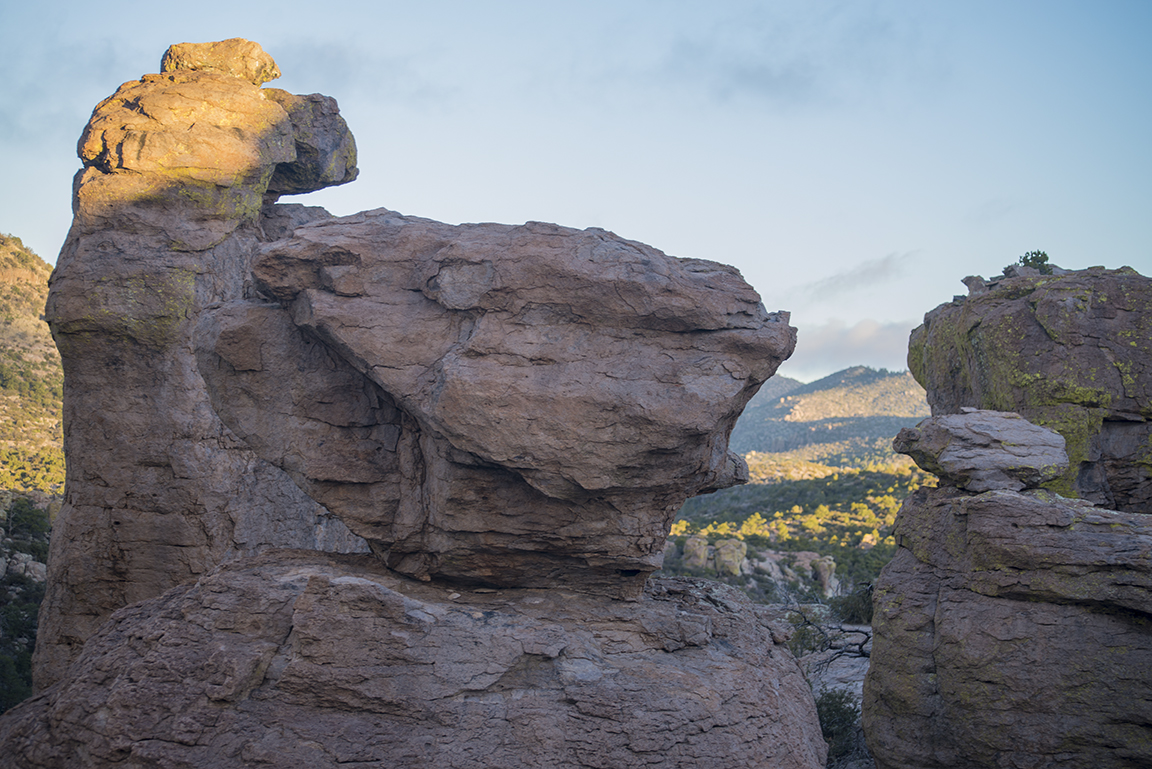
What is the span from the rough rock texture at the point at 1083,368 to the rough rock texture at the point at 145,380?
12315 millimetres

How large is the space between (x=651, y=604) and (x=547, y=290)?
142 inches

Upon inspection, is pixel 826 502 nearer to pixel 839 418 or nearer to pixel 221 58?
pixel 221 58

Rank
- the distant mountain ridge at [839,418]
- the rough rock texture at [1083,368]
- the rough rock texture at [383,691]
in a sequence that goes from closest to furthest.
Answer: the rough rock texture at [383,691] < the rough rock texture at [1083,368] < the distant mountain ridge at [839,418]

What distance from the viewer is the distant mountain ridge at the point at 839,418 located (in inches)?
3541

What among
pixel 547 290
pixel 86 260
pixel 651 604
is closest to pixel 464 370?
pixel 547 290

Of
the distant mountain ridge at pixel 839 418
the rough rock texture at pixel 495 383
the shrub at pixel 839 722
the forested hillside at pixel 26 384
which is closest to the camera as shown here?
the rough rock texture at pixel 495 383

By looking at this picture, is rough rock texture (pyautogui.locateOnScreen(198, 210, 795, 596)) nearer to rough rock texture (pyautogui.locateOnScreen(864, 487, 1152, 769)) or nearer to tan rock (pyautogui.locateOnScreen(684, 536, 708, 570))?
rough rock texture (pyautogui.locateOnScreen(864, 487, 1152, 769))

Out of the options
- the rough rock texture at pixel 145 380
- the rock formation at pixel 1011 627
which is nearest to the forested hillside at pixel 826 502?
the rock formation at pixel 1011 627


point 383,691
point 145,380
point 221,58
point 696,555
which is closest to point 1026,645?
point 383,691

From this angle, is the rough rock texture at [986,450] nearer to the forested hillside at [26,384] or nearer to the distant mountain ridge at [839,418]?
the forested hillside at [26,384]

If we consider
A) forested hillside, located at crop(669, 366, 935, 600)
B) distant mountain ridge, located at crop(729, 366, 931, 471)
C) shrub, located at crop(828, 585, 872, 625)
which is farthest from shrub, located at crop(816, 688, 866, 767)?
distant mountain ridge, located at crop(729, 366, 931, 471)

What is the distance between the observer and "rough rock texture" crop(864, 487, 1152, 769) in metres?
7.10

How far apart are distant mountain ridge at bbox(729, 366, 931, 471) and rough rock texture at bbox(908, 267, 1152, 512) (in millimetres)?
68822

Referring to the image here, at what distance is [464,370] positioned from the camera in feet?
21.6
